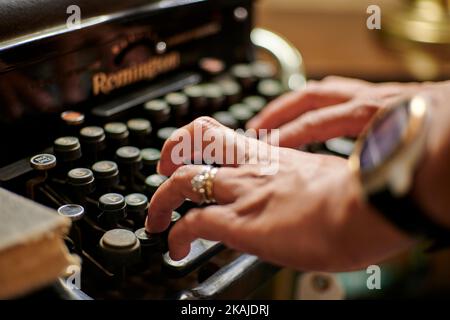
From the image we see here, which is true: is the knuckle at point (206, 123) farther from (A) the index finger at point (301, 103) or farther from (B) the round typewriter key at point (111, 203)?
(A) the index finger at point (301, 103)

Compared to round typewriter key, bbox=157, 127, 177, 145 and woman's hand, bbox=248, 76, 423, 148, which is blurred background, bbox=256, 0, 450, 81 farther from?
round typewriter key, bbox=157, 127, 177, 145

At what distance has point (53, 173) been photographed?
44.5 inches

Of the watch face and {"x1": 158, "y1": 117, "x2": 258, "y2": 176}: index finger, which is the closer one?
the watch face

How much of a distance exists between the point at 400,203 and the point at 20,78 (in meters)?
0.69

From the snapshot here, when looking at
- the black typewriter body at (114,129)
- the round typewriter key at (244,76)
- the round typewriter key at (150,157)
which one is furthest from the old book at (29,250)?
the round typewriter key at (244,76)

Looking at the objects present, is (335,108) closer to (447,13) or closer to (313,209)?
(313,209)

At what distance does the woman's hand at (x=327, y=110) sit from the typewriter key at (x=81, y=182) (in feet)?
1.20

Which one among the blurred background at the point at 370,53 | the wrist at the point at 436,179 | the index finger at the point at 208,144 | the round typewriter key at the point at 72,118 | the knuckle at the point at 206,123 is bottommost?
the blurred background at the point at 370,53

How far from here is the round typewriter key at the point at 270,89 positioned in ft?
5.01

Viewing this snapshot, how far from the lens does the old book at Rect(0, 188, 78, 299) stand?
2.24 feet

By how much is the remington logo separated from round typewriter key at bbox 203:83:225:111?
0.32ft

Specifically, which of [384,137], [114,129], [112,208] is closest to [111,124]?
[114,129]

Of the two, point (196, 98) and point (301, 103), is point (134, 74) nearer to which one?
point (196, 98)

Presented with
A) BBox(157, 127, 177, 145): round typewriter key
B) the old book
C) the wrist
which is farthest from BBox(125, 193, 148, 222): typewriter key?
the wrist
